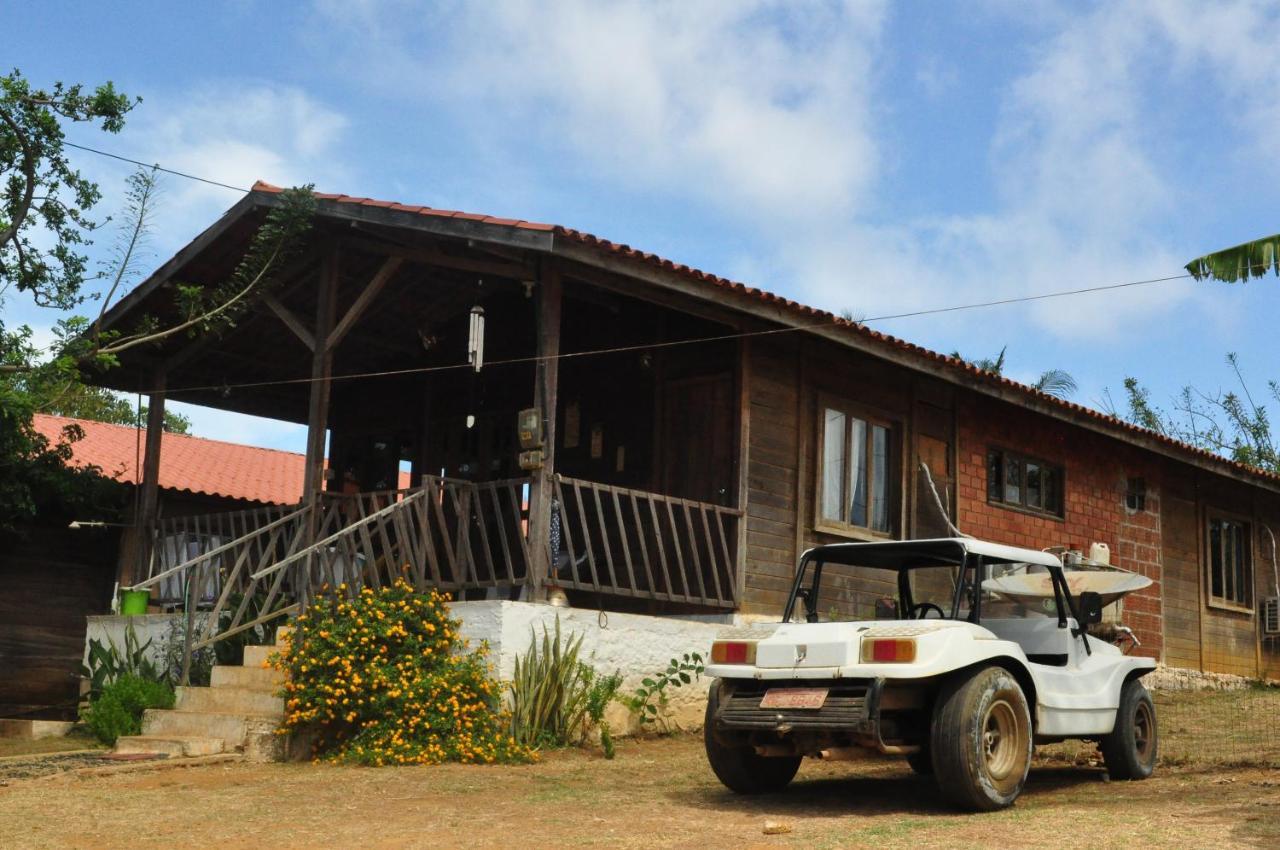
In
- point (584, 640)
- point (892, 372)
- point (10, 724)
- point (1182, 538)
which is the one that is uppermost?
point (892, 372)

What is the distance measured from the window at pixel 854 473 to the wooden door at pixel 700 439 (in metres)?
1.23

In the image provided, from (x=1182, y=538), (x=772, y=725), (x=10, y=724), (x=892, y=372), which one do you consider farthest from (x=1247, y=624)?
(x=10, y=724)

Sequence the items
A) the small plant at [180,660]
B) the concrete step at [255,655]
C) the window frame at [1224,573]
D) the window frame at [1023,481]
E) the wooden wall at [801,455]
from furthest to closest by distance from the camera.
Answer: the window frame at [1224,573] → the window frame at [1023,481] → the wooden wall at [801,455] → the small plant at [180,660] → the concrete step at [255,655]

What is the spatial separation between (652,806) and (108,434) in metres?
15.9

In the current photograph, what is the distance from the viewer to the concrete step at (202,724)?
33.7 feet

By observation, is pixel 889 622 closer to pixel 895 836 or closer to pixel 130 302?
pixel 895 836

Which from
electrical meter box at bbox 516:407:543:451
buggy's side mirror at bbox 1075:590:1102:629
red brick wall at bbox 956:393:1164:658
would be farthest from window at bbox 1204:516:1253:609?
electrical meter box at bbox 516:407:543:451

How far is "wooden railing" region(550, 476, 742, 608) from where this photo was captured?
36.9ft

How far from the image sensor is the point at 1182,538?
18969 millimetres

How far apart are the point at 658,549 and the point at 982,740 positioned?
509 centimetres

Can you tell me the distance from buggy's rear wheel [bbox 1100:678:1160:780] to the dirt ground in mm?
132

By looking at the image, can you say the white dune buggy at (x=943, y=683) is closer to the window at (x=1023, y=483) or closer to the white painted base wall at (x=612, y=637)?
the white painted base wall at (x=612, y=637)

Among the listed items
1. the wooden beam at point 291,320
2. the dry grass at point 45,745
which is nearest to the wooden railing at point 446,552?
the dry grass at point 45,745

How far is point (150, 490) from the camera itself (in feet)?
49.2
